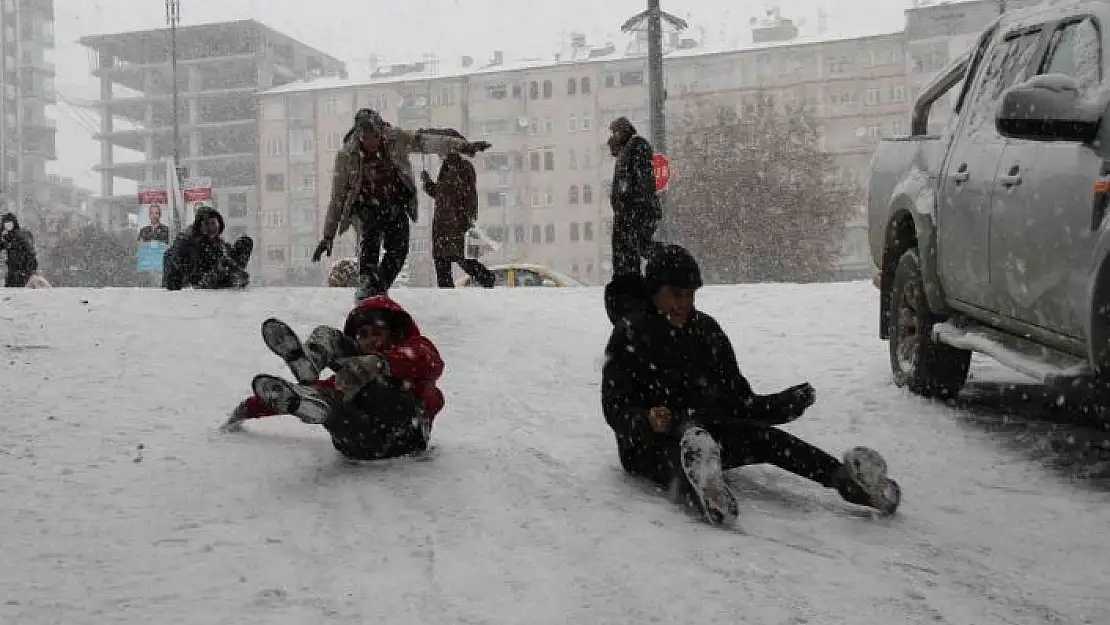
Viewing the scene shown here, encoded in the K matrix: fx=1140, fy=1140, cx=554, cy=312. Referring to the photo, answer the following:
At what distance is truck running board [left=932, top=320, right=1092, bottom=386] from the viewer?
4.95 meters

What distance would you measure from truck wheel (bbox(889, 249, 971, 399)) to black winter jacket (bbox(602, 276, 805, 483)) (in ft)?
7.55

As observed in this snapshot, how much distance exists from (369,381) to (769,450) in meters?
1.77

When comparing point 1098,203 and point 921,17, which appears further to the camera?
point 921,17

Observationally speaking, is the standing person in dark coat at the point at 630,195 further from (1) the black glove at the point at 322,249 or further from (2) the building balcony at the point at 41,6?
(2) the building balcony at the point at 41,6

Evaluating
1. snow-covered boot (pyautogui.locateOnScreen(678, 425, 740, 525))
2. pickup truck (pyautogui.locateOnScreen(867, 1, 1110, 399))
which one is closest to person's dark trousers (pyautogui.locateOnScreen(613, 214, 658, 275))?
pickup truck (pyautogui.locateOnScreen(867, 1, 1110, 399))

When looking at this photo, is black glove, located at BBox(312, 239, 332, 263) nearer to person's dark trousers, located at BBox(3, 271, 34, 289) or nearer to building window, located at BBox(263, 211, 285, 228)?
person's dark trousers, located at BBox(3, 271, 34, 289)

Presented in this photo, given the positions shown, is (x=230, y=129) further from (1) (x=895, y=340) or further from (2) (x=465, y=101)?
(1) (x=895, y=340)

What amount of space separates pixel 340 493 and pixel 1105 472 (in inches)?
143

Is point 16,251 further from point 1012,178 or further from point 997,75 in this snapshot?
point 1012,178

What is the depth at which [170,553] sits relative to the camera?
4.01 metres

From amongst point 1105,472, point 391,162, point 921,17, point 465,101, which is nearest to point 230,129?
point 465,101

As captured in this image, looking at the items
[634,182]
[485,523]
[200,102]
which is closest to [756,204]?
[634,182]

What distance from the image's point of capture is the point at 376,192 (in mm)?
10312

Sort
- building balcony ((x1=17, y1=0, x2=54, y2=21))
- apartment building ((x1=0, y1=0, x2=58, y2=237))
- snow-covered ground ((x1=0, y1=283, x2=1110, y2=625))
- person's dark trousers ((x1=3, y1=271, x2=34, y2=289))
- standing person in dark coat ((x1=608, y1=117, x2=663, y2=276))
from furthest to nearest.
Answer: building balcony ((x1=17, y1=0, x2=54, y2=21)), apartment building ((x1=0, y1=0, x2=58, y2=237)), person's dark trousers ((x1=3, y1=271, x2=34, y2=289)), standing person in dark coat ((x1=608, y1=117, x2=663, y2=276)), snow-covered ground ((x1=0, y1=283, x2=1110, y2=625))
